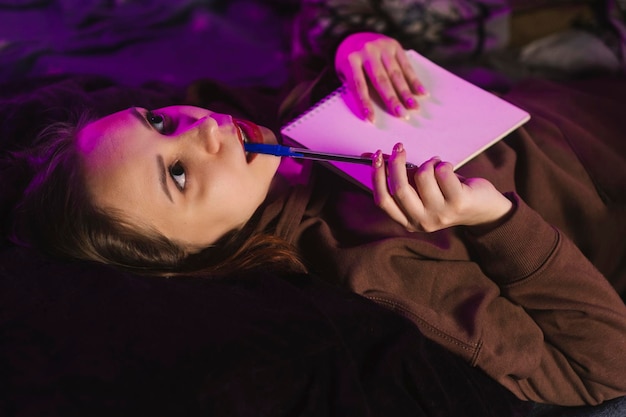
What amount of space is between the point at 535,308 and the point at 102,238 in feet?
1.86

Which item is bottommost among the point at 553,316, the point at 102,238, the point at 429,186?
the point at 553,316

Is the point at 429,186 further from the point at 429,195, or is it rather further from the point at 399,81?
the point at 399,81

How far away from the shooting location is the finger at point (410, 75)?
87 centimetres

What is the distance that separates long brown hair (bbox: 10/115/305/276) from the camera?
773mm

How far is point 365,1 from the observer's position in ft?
3.82

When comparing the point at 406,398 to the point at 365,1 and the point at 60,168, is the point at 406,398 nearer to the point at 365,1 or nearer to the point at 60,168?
A: the point at 60,168

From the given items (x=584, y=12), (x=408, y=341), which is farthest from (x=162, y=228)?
(x=584, y=12)

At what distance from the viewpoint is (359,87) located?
878 mm

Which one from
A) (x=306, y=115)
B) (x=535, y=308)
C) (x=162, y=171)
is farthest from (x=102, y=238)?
(x=535, y=308)

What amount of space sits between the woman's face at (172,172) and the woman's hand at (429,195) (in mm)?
197

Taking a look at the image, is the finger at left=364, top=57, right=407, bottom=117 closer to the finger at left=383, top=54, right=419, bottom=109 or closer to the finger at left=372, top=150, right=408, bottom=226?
the finger at left=383, top=54, right=419, bottom=109

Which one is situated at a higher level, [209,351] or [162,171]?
[162,171]

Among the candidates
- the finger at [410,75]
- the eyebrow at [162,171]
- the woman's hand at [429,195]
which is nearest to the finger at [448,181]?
the woman's hand at [429,195]

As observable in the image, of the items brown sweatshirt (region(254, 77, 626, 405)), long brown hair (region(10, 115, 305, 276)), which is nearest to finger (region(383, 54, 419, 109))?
brown sweatshirt (region(254, 77, 626, 405))
